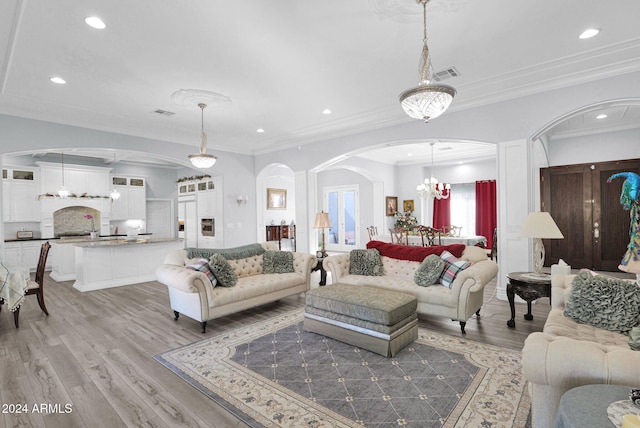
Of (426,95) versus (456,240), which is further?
(456,240)

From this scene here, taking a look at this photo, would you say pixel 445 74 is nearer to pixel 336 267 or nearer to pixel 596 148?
pixel 336 267

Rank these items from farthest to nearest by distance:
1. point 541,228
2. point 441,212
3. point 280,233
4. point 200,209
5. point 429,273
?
point 280,233, point 441,212, point 200,209, point 429,273, point 541,228

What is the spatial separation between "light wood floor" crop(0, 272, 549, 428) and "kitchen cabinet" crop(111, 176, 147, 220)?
488 centimetres

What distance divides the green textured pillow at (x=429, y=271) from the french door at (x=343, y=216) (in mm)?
6911

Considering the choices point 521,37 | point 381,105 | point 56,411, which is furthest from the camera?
point 381,105

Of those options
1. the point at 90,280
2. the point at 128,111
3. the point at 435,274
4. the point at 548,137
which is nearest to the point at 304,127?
the point at 128,111

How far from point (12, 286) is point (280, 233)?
299 inches

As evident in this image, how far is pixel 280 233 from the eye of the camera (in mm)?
11070

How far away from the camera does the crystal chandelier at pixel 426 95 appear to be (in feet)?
8.46

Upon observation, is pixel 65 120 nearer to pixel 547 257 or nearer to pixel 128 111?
pixel 128 111

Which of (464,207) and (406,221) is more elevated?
(464,207)

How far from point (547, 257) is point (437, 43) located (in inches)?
247

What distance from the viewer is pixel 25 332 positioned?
376 cm

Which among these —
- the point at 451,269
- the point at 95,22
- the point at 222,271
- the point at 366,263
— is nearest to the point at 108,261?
the point at 222,271
